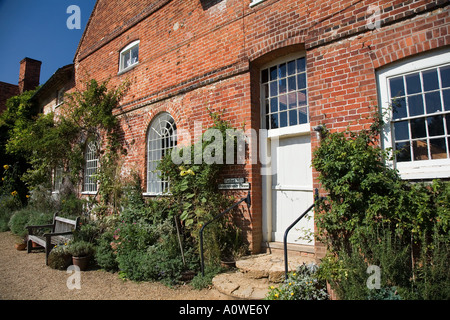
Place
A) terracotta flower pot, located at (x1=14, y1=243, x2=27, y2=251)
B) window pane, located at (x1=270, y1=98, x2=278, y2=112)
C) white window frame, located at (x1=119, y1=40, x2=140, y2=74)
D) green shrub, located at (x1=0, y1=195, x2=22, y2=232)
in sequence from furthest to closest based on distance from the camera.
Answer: green shrub, located at (x1=0, y1=195, x2=22, y2=232) < white window frame, located at (x1=119, y1=40, x2=140, y2=74) < terracotta flower pot, located at (x1=14, y1=243, x2=27, y2=251) < window pane, located at (x1=270, y1=98, x2=278, y2=112)

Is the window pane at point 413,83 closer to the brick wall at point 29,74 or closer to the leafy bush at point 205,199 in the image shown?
the leafy bush at point 205,199

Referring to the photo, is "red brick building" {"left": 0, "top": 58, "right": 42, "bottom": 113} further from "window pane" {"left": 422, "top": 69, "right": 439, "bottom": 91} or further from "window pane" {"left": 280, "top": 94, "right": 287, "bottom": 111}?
"window pane" {"left": 422, "top": 69, "right": 439, "bottom": 91}

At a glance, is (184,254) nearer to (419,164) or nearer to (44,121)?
(419,164)

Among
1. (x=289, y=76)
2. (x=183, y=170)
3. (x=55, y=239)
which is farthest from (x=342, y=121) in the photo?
(x=55, y=239)

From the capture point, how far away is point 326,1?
480cm

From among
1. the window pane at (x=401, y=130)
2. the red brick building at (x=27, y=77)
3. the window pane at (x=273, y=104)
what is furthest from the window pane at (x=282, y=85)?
the red brick building at (x=27, y=77)

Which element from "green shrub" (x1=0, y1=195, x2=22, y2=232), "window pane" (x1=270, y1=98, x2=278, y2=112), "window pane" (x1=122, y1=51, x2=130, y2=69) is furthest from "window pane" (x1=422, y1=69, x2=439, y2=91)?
"green shrub" (x1=0, y1=195, x2=22, y2=232)

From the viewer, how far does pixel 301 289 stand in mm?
3635

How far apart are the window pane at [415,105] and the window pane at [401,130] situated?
0.15 metres

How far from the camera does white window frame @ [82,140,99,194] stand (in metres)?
9.93

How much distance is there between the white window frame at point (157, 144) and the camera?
24.5ft

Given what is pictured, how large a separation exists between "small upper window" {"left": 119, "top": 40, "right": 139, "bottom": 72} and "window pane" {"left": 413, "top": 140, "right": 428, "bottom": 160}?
7.64 m

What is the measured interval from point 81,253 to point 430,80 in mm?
6886

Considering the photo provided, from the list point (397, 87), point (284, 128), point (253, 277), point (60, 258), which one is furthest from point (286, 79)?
point (60, 258)
